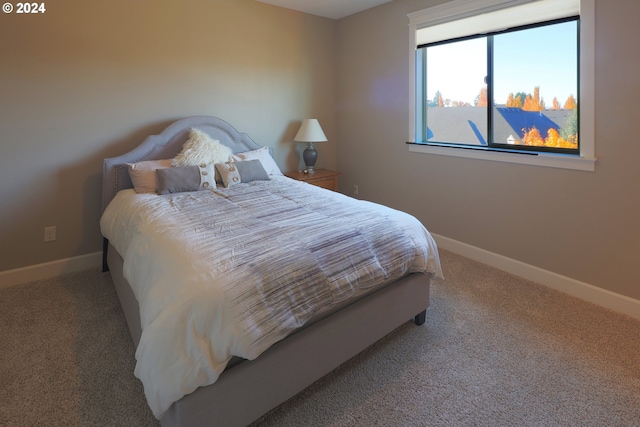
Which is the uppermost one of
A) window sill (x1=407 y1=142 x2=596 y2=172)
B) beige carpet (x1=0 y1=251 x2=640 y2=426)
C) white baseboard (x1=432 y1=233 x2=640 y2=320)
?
window sill (x1=407 y1=142 x2=596 y2=172)

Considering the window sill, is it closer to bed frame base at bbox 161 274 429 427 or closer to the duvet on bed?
the duvet on bed

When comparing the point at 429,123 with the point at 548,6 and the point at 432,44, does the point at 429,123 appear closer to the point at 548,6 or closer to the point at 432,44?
the point at 432,44

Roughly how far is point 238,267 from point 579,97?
2576 millimetres

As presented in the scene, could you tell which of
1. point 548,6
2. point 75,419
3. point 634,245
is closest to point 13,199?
point 75,419

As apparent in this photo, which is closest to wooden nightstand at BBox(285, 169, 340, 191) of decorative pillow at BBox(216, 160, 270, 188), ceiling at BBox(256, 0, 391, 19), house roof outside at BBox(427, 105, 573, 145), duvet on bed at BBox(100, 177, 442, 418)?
decorative pillow at BBox(216, 160, 270, 188)

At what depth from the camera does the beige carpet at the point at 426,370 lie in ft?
5.46

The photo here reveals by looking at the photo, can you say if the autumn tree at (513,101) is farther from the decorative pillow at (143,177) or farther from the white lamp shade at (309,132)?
the decorative pillow at (143,177)

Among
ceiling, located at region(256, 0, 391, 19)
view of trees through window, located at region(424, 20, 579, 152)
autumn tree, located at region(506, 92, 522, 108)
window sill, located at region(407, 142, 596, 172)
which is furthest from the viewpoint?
ceiling, located at region(256, 0, 391, 19)

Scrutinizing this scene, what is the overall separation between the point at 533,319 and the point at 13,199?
3.90m

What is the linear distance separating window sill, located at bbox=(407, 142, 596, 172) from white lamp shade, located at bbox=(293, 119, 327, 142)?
101cm

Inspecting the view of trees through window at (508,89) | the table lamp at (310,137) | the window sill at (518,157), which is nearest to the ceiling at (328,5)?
the view of trees through window at (508,89)

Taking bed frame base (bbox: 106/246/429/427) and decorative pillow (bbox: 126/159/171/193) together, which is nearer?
bed frame base (bbox: 106/246/429/427)

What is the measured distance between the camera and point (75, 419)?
5.39 ft

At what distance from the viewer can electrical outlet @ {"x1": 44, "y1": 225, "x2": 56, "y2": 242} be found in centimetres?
306
